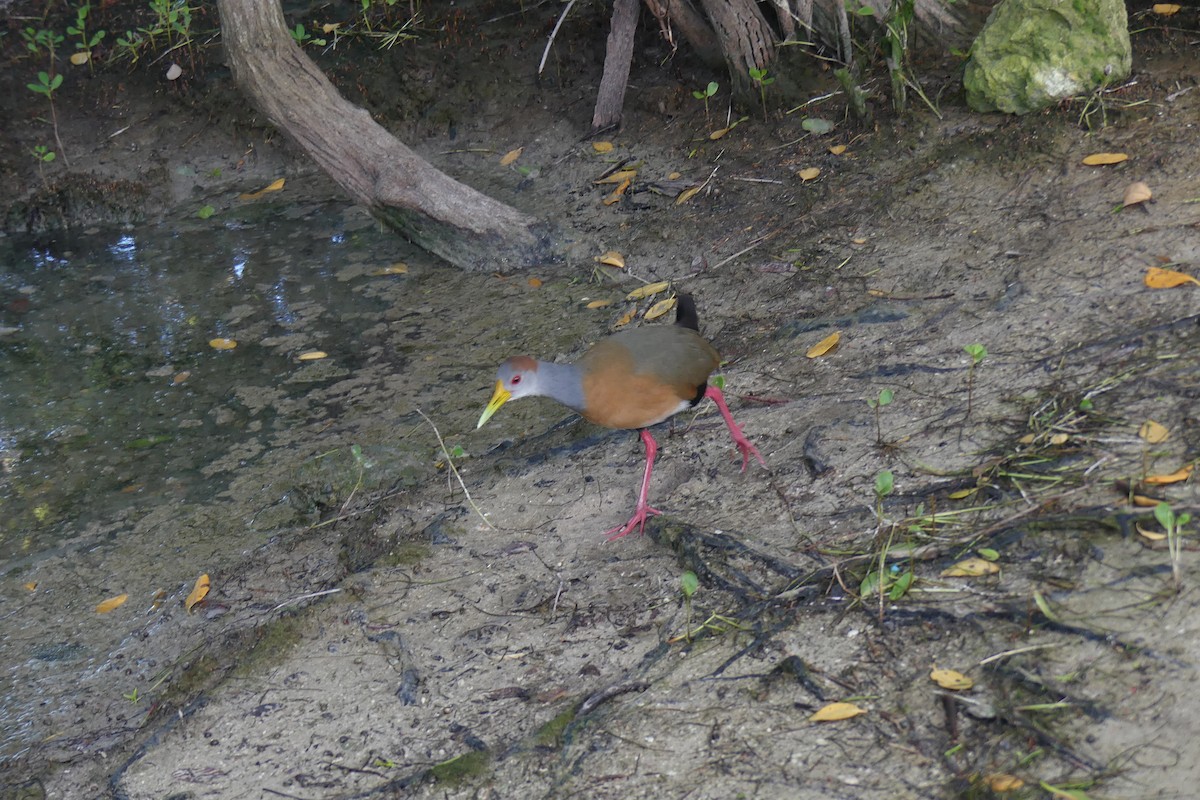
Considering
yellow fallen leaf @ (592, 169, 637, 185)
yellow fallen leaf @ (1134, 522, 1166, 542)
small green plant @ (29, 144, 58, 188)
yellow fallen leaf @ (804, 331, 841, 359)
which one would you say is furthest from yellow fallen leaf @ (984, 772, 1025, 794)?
small green plant @ (29, 144, 58, 188)

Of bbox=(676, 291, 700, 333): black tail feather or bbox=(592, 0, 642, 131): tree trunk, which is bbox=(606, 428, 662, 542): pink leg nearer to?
bbox=(676, 291, 700, 333): black tail feather

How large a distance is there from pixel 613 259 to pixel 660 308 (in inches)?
26.9

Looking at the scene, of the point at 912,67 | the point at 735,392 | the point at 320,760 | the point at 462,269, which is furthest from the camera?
the point at 462,269

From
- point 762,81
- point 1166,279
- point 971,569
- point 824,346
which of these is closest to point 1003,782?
point 971,569

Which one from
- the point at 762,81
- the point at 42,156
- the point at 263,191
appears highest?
the point at 42,156

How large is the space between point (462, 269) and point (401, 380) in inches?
45.3

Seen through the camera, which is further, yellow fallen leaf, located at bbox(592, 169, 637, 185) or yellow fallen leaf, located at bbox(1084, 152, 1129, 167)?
yellow fallen leaf, located at bbox(592, 169, 637, 185)

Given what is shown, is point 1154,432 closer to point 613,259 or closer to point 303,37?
point 613,259

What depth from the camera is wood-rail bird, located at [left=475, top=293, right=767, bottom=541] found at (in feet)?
12.2

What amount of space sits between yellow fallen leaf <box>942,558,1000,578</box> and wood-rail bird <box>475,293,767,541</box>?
1029 millimetres

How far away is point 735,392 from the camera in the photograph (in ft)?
14.3

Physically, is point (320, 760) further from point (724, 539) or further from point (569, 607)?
point (724, 539)

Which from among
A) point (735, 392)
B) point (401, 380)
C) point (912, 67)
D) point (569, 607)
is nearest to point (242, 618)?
point (569, 607)

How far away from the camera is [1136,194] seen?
4141mm
